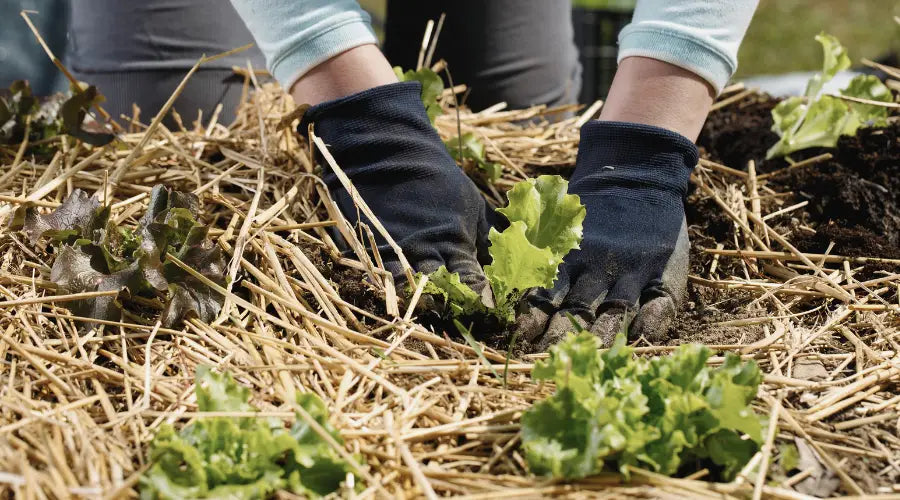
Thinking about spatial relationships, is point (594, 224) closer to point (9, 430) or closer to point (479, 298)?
point (479, 298)

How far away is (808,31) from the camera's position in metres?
4.97

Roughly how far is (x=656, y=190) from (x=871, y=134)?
0.75 metres

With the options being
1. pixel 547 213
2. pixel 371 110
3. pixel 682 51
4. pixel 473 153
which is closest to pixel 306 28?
pixel 371 110

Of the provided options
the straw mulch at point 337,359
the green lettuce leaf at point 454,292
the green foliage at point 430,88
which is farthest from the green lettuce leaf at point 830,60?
the green lettuce leaf at point 454,292

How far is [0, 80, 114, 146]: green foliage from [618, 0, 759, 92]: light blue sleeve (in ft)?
3.66

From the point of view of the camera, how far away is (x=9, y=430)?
837mm

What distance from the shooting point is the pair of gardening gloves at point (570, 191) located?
47.7 inches

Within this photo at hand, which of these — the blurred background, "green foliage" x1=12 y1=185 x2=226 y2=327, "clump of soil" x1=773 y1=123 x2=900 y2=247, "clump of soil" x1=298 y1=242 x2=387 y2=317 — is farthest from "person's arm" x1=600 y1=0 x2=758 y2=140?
the blurred background

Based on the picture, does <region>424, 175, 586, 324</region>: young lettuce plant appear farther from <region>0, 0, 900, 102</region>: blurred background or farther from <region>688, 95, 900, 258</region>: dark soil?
<region>0, 0, 900, 102</region>: blurred background

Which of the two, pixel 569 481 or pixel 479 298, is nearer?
pixel 569 481

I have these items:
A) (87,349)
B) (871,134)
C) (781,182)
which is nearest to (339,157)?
(87,349)

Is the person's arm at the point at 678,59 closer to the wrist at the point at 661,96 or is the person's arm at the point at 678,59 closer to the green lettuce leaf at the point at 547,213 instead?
the wrist at the point at 661,96

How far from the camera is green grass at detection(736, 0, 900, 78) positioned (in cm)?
448

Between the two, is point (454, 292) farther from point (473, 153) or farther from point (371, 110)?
point (473, 153)
